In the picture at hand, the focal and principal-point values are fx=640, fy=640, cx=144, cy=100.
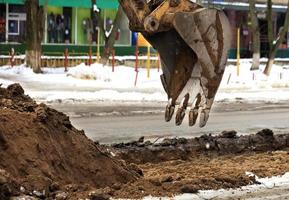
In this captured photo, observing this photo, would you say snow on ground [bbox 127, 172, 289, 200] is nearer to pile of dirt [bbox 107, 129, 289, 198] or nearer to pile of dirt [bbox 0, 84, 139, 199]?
pile of dirt [bbox 107, 129, 289, 198]

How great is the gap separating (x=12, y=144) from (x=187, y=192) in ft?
6.11

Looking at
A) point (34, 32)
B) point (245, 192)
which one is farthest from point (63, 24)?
point (245, 192)

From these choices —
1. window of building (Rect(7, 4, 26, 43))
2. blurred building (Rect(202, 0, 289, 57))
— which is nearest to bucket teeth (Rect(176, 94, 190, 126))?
window of building (Rect(7, 4, 26, 43))

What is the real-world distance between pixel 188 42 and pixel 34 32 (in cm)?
2080

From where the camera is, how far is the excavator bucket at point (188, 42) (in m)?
7.11

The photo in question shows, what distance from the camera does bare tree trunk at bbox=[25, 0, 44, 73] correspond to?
26.5m

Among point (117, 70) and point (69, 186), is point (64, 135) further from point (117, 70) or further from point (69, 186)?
point (117, 70)

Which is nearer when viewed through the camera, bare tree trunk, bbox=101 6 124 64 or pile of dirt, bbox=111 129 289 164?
pile of dirt, bbox=111 129 289 164

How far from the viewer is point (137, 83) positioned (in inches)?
981

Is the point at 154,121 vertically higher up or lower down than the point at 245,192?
lower down

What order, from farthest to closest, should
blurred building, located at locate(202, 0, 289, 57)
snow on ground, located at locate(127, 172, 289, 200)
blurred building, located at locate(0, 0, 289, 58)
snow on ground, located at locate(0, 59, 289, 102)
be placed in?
blurred building, located at locate(202, 0, 289, 57) < blurred building, located at locate(0, 0, 289, 58) < snow on ground, located at locate(0, 59, 289, 102) < snow on ground, located at locate(127, 172, 289, 200)

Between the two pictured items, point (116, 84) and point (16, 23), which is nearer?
point (116, 84)

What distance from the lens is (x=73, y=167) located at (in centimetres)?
689

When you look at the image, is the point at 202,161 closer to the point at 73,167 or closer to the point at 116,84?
the point at 73,167
